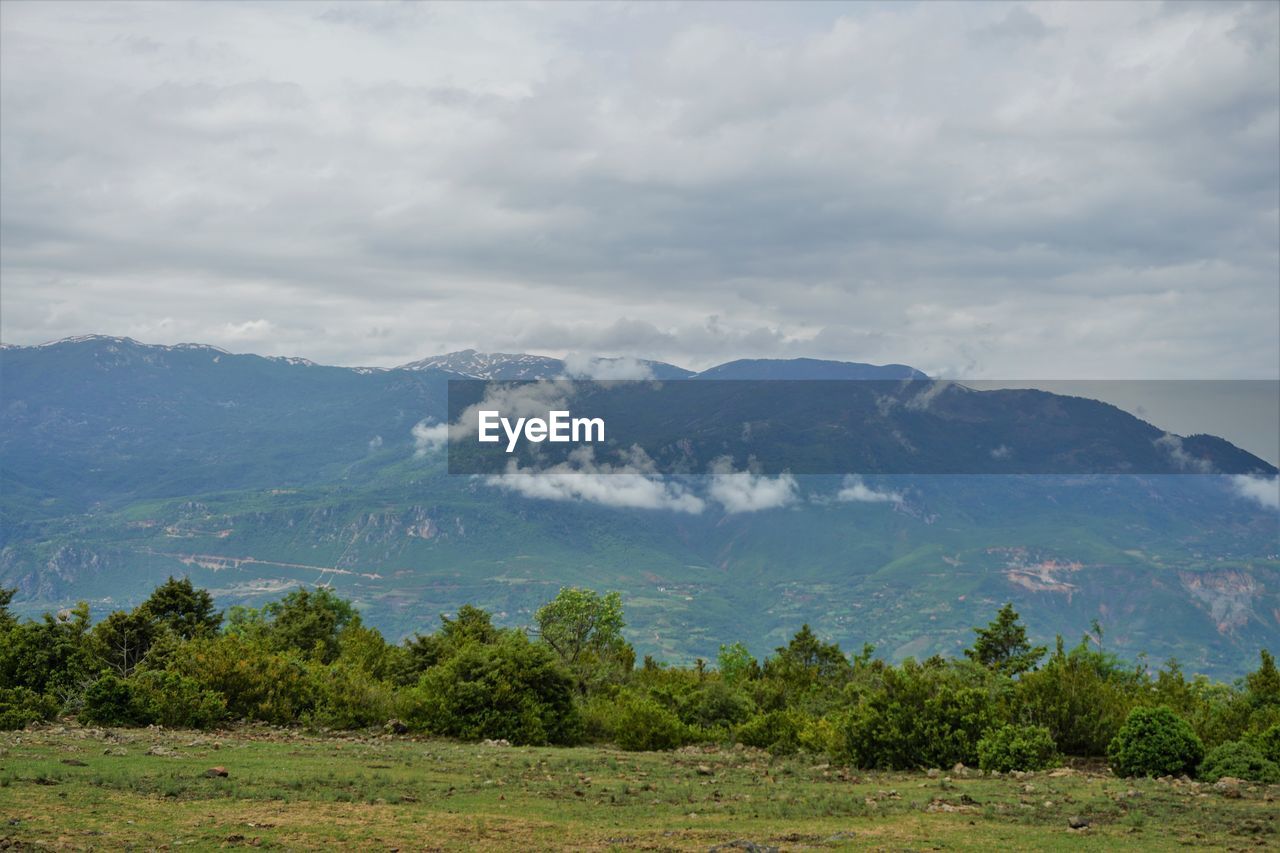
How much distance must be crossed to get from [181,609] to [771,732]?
2474cm

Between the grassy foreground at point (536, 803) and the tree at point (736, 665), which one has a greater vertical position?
the grassy foreground at point (536, 803)

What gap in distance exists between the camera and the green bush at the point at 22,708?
28.9 metres

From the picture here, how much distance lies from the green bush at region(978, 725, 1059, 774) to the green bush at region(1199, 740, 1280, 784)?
3.73 metres

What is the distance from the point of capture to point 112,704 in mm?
31266

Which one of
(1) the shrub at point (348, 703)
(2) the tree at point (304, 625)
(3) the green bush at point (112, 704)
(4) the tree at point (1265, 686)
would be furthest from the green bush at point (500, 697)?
(4) the tree at point (1265, 686)

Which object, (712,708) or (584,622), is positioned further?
(584,622)

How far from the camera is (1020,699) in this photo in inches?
1280

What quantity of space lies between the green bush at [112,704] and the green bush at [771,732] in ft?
57.4


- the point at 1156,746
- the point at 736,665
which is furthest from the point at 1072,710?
the point at 736,665

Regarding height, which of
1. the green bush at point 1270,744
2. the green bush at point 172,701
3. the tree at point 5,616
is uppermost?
the tree at point 5,616

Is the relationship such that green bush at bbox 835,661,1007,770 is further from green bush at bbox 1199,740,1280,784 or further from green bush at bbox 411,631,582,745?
green bush at bbox 411,631,582,745

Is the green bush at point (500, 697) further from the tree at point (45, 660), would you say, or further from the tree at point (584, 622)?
the tree at point (584, 622)

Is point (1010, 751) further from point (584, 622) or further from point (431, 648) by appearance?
point (584, 622)

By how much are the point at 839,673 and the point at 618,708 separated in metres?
23.5
